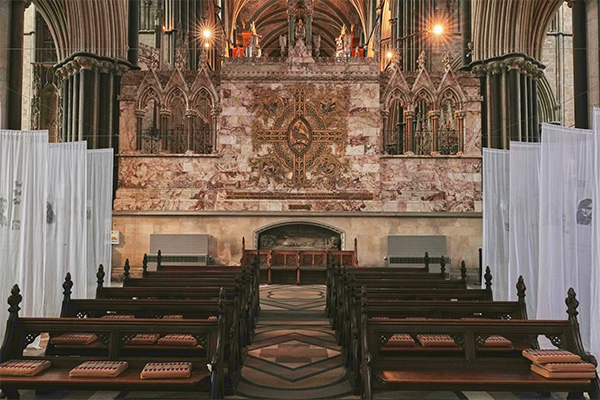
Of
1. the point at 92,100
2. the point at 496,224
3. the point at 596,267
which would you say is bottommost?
the point at 596,267

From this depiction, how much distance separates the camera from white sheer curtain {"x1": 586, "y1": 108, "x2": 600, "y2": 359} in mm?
5004

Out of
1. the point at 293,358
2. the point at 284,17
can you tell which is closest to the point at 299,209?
the point at 293,358

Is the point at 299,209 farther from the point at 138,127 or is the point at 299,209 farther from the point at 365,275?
the point at 365,275

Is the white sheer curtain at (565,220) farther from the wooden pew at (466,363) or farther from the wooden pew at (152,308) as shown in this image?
the wooden pew at (152,308)

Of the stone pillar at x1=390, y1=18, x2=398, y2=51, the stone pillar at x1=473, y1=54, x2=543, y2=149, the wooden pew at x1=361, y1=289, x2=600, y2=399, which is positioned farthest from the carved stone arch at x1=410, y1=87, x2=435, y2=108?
the stone pillar at x1=390, y1=18, x2=398, y2=51

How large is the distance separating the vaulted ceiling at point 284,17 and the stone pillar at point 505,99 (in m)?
20.2

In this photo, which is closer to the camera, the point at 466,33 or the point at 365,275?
the point at 365,275

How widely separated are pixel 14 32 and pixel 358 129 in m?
7.99

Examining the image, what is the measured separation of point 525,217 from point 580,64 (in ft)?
14.9

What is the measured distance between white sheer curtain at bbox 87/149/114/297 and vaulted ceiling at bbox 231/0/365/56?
25749 millimetres

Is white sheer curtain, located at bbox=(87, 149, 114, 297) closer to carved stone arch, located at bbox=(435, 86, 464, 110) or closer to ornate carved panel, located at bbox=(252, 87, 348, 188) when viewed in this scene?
ornate carved panel, located at bbox=(252, 87, 348, 188)

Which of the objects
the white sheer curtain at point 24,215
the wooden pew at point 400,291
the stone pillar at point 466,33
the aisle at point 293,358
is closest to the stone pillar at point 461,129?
the stone pillar at point 466,33

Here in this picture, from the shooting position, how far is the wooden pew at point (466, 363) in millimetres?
3895

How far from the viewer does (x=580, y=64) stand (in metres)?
9.95
